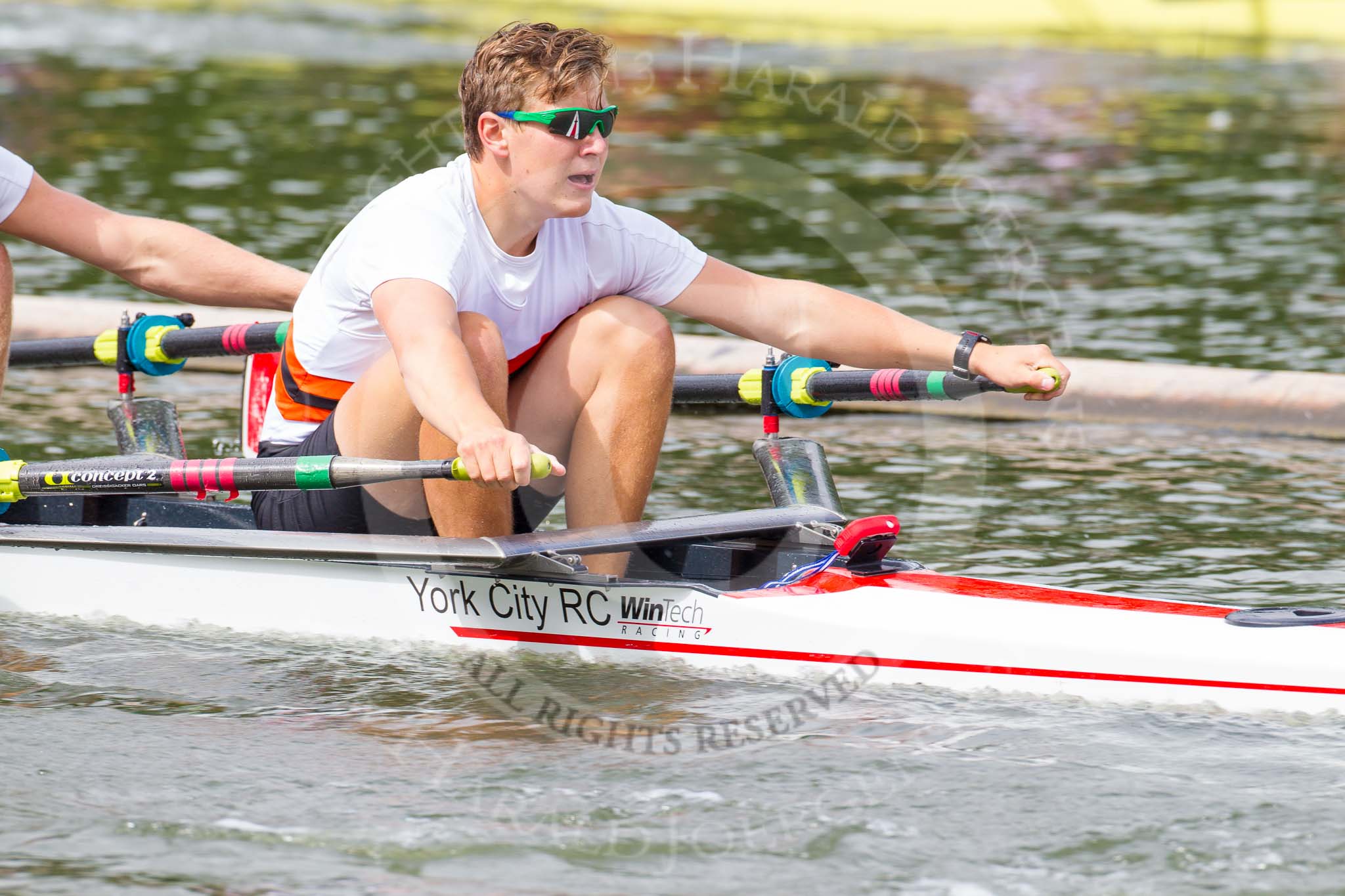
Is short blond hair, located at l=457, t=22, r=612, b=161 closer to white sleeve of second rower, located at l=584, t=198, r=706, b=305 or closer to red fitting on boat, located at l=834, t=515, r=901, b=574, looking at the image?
white sleeve of second rower, located at l=584, t=198, r=706, b=305

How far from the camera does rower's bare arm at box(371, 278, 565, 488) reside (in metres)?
3.18

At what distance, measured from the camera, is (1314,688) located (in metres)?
3.27

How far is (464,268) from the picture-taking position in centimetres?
355

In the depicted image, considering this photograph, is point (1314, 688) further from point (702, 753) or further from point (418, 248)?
point (418, 248)

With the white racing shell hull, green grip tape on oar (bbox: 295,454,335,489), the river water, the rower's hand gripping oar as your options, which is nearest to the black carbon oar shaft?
the rower's hand gripping oar

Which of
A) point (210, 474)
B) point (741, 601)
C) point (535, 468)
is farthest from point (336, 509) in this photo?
point (741, 601)

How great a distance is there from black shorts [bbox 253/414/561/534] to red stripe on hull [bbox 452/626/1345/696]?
26 cm

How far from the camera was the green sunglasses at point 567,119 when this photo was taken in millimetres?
3492

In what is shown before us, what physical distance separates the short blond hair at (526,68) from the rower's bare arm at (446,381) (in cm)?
37

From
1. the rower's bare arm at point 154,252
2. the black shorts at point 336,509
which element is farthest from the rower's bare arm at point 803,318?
the rower's bare arm at point 154,252

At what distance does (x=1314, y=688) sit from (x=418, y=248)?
6.04ft

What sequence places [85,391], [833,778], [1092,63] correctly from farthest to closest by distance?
[1092,63] < [85,391] < [833,778]

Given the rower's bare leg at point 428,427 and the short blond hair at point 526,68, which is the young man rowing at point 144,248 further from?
the short blond hair at point 526,68

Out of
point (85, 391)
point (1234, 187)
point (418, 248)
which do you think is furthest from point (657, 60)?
point (418, 248)
